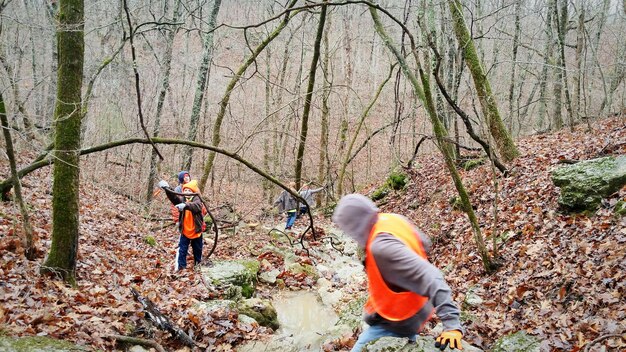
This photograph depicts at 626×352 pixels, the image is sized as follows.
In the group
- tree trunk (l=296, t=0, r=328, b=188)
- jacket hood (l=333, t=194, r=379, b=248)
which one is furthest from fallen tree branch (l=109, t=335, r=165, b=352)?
tree trunk (l=296, t=0, r=328, b=188)

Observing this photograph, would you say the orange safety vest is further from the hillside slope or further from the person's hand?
the hillside slope

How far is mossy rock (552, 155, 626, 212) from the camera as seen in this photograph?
693cm

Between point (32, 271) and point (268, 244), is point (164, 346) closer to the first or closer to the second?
point (32, 271)

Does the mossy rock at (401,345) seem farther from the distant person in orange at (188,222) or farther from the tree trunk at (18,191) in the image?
the distant person in orange at (188,222)

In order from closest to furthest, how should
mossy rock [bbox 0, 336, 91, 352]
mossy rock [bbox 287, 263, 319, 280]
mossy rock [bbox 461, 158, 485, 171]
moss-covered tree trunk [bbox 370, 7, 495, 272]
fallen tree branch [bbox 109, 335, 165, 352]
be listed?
mossy rock [bbox 0, 336, 91, 352] → fallen tree branch [bbox 109, 335, 165, 352] → moss-covered tree trunk [bbox 370, 7, 495, 272] → mossy rock [bbox 287, 263, 319, 280] → mossy rock [bbox 461, 158, 485, 171]

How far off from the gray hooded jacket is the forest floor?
2.08 meters

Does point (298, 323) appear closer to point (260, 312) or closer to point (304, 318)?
point (304, 318)

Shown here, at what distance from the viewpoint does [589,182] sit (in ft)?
23.4

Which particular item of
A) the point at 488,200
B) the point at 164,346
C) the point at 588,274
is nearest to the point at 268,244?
the point at 488,200

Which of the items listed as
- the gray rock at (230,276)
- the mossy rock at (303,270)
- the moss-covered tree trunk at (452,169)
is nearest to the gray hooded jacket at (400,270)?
the moss-covered tree trunk at (452,169)

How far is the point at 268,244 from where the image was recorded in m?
11.9

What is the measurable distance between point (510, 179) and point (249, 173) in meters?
17.6

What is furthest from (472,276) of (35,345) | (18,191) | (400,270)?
(18,191)

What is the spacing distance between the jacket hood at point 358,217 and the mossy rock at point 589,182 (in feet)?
18.1
